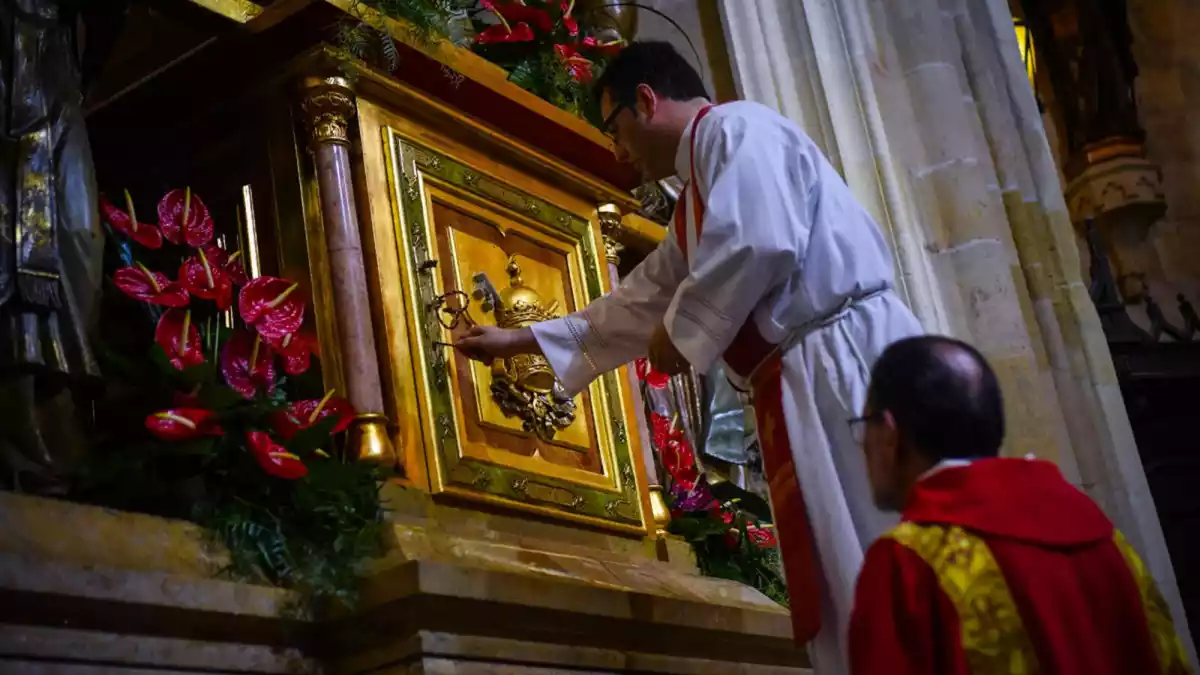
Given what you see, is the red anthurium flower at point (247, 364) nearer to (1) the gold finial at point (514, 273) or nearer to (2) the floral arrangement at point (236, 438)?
(2) the floral arrangement at point (236, 438)

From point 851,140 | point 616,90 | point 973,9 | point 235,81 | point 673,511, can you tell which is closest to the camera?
point 616,90

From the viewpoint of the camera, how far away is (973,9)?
4.81m

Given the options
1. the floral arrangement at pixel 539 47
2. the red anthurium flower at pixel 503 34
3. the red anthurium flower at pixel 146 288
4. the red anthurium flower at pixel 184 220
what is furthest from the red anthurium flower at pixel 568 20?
the red anthurium flower at pixel 146 288

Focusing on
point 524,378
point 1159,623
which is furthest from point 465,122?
point 1159,623

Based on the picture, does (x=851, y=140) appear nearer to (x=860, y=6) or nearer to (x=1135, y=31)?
(x=860, y=6)

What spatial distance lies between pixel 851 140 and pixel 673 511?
1.58 meters

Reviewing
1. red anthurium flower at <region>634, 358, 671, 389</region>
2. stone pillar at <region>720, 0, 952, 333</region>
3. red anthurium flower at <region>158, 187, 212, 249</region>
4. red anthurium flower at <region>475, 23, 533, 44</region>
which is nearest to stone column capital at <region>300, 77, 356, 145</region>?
red anthurium flower at <region>158, 187, 212, 249</region>

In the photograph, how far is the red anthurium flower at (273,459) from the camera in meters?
2.34

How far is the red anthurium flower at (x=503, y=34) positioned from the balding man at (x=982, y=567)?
1938mm

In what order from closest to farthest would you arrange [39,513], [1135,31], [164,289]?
1. [39,513]
2. [164,289]
3. [1135,31]

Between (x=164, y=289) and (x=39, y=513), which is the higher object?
(x=164, y=289)

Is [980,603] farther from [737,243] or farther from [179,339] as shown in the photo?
[179,339]

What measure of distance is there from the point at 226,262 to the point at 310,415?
1.37 feet

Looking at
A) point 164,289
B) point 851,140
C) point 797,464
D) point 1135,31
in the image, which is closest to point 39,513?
point 164,289
